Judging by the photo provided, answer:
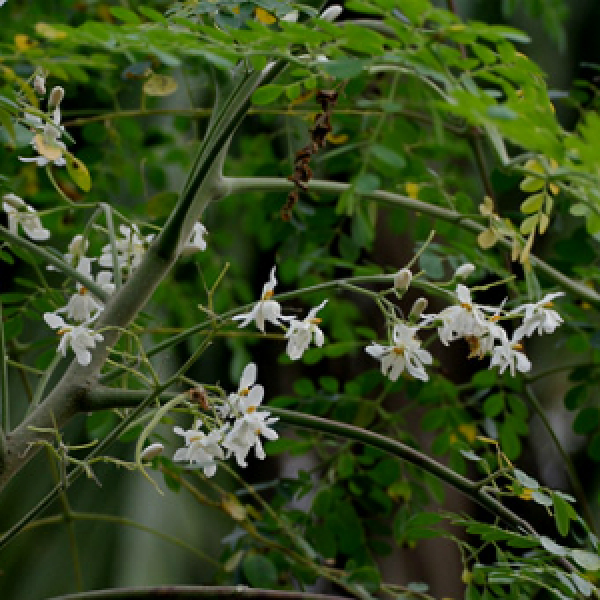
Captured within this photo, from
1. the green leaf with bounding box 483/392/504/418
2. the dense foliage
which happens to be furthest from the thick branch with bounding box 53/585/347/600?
the green leaf with bounding box 483/392/504/418

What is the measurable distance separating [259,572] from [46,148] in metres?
0.53

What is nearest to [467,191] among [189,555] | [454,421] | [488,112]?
[454,421]

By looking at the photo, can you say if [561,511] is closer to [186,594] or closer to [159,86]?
[186,594]

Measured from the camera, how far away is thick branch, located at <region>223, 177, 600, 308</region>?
2.64 ft

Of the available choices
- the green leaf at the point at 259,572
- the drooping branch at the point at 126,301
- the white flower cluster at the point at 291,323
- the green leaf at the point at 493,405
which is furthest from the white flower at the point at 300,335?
the green leaf at the point at 493,405

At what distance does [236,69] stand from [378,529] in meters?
0.64

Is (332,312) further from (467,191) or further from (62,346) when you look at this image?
(62,346)

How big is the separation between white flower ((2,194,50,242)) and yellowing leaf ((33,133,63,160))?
0.11m

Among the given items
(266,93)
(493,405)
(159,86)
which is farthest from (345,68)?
(493,405)

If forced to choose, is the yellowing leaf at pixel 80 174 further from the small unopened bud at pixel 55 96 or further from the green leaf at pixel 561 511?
the green leaf at pixel 561 511

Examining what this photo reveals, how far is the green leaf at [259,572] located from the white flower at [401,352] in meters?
0.40

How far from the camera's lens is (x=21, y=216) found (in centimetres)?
81

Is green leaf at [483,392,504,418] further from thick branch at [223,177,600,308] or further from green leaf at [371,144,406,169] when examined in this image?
green leaf at [371,144,406,169]

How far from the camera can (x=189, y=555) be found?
161 centimetres
